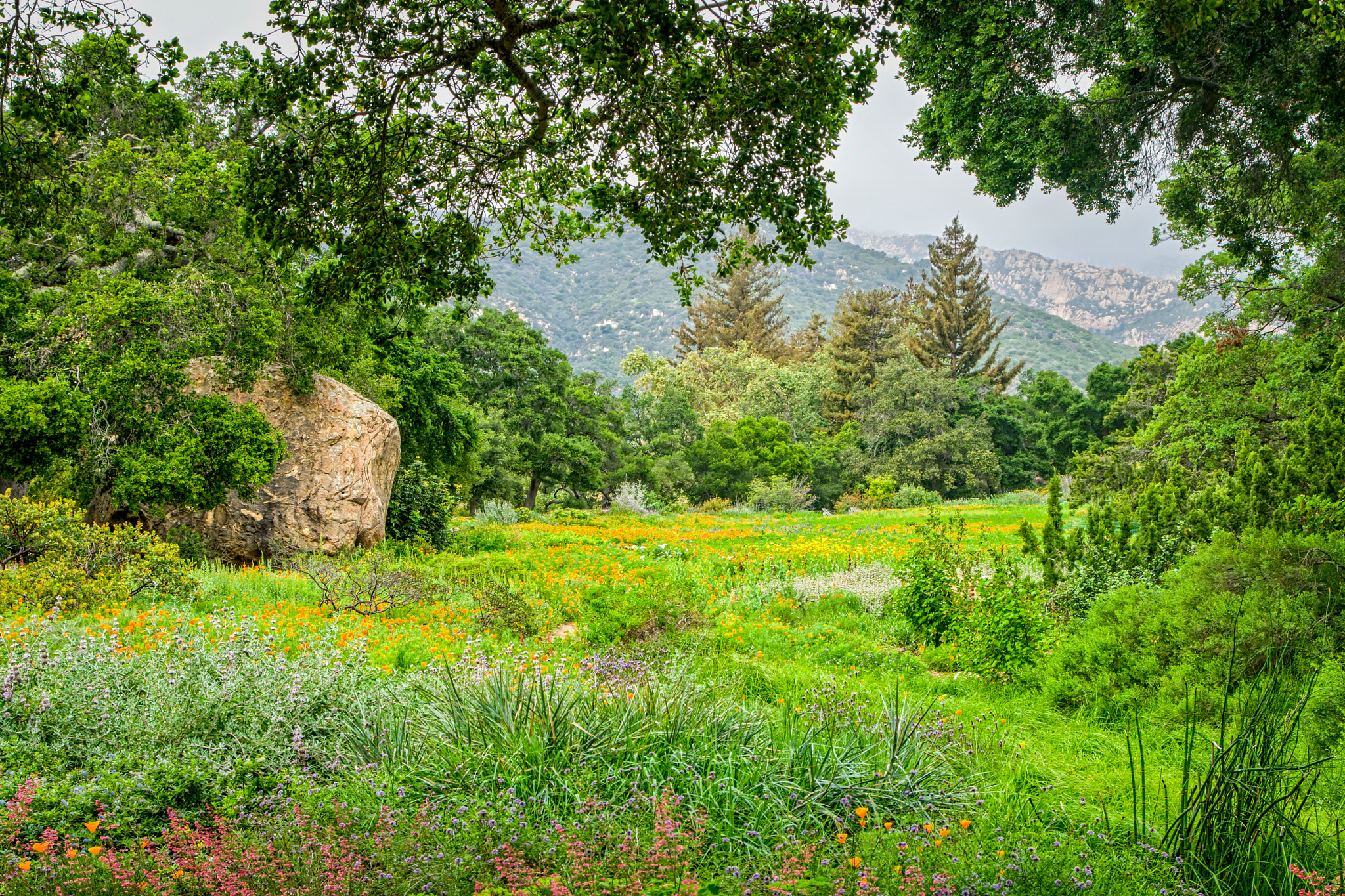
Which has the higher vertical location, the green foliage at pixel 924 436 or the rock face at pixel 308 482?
the green foliage at pixel 924 436

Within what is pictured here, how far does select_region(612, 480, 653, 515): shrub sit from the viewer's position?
1084 inches

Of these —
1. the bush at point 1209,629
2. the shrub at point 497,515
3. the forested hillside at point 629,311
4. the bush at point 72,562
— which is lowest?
the shrub at point 497,515

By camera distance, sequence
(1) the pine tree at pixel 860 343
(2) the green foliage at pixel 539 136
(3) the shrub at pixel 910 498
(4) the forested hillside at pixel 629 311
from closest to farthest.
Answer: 1. (2) the green foliage at pixel 539 136
2. (3) the shrub at pixel 910 498
3. (1) the pine tree at pixel 860 343
4. (4) the forested hillside at pixel 629 311

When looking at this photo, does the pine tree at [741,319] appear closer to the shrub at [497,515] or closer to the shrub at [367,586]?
the shrub at [497,515]

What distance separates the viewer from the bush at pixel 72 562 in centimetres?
705

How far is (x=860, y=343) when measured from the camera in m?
53.5

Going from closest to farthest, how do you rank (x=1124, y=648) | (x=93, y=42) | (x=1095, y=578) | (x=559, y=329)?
(x=93, y=42), (x=1124, y=648), (x=1095, y=578), (x=559, y=329)

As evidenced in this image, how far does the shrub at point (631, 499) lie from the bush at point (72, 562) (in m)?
18.7

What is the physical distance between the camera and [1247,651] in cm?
484

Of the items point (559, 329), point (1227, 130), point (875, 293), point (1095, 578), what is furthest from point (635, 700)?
point (559, 329)

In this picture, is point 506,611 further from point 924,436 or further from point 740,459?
point 924,436

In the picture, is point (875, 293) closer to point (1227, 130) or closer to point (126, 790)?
point (1227, 130)

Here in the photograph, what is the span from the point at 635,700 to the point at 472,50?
395cm

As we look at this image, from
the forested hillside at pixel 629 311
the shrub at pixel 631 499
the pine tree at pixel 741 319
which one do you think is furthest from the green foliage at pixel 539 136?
the forested hillside at pixel 629 311
